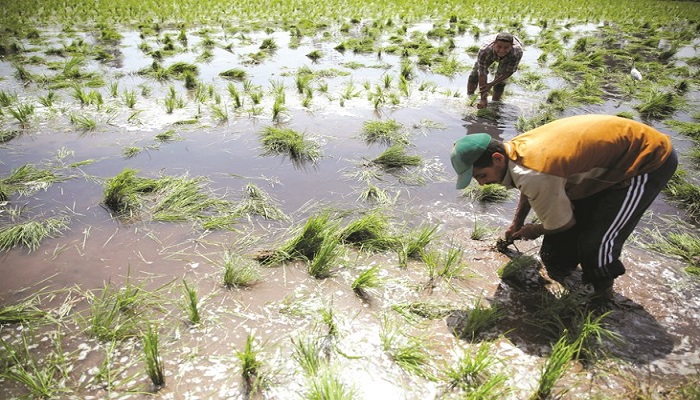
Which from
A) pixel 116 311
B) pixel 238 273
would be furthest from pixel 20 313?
pixel 238 273

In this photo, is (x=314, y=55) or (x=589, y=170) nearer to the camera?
(x=589, y=170)

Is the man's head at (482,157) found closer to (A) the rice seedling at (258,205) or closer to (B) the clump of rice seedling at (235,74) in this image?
(A) the rice seedling at (258,205)

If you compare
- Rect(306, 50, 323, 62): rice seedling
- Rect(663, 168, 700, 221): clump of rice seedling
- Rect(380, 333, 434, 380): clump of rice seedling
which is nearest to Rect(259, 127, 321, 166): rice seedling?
Rect(380, 333, 434, 380): clump of rice seedling

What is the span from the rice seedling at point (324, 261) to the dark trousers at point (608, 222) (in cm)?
144

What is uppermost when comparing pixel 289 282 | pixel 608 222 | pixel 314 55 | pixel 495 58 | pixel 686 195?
pixel 495 58

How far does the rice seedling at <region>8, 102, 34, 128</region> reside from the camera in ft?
13.8

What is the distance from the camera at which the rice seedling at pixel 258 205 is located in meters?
3.03

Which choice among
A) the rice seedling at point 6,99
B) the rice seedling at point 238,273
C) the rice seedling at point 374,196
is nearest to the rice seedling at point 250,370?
the rice seedling at point 238,273

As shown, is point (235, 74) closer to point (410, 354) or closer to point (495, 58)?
point (495, 58)

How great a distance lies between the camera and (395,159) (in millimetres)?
3816

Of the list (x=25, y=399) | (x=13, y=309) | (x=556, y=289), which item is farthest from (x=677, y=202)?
(x=13, y=309)

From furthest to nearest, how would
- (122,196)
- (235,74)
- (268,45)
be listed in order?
(268,45)
(235,74)
(122,196)

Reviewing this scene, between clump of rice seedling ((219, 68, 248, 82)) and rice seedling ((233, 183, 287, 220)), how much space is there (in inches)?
144

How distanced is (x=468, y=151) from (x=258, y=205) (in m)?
1.81
